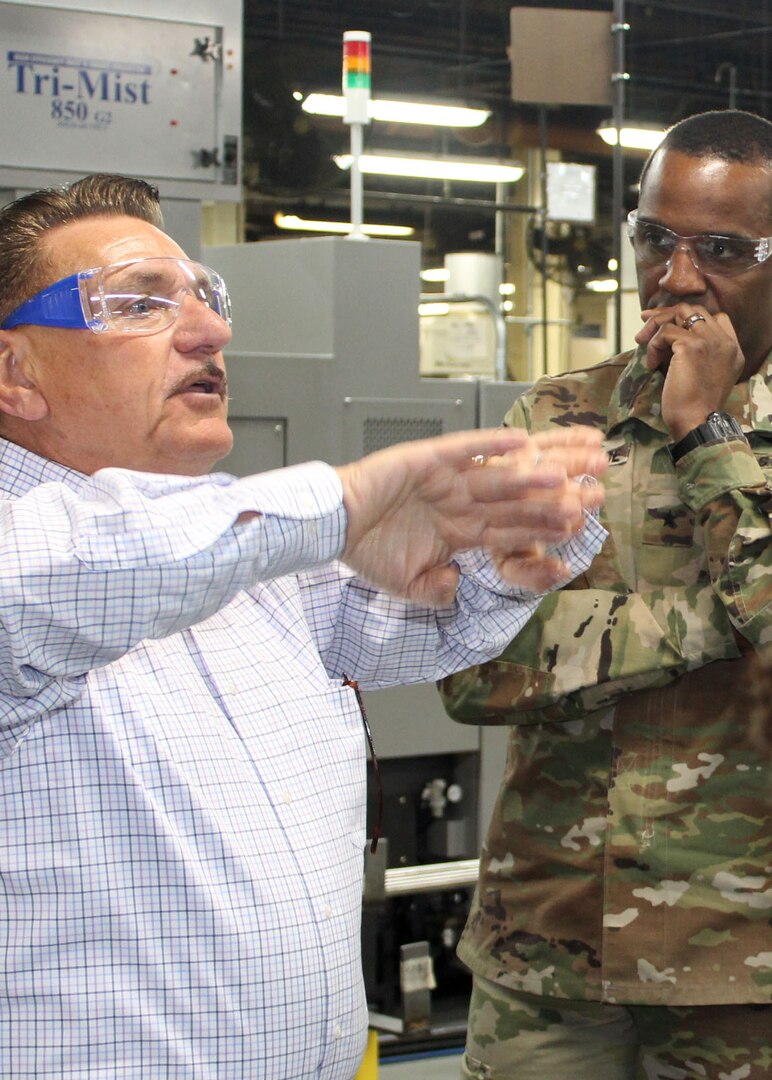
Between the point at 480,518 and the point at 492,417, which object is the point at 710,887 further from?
the point at 492,417

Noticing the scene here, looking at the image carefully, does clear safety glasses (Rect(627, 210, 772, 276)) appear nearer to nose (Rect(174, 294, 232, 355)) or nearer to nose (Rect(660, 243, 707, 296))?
nose (Rect(660, 243, 707, 296))

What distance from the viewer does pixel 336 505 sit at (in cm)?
100

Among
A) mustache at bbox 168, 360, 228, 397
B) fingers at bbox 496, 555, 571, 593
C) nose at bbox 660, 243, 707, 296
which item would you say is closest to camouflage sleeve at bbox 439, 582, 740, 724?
fingers at bbox 496, 555, 571, 593

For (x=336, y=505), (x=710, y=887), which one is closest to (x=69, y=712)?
(x=336, y=505)

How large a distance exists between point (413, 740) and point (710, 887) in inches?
55.1

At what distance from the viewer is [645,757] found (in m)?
1.59

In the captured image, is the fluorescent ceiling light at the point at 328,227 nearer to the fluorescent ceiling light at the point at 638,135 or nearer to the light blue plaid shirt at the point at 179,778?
the fluorescent ceiling light at the point at 638,135

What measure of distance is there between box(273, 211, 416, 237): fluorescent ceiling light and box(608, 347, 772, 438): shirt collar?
8.95 m

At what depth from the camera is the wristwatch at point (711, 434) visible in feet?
5.25

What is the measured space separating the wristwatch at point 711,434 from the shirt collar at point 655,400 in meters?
0.07

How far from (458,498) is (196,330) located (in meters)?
0.51

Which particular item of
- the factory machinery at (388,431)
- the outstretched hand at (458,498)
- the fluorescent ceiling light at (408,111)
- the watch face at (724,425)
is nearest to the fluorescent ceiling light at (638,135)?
the fluorescent ceiling light at (408,111)

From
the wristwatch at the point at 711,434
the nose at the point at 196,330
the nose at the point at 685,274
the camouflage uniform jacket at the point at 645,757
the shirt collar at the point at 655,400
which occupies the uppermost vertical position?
the nose at the point at 685,274

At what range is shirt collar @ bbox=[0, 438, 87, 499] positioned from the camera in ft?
4.44
